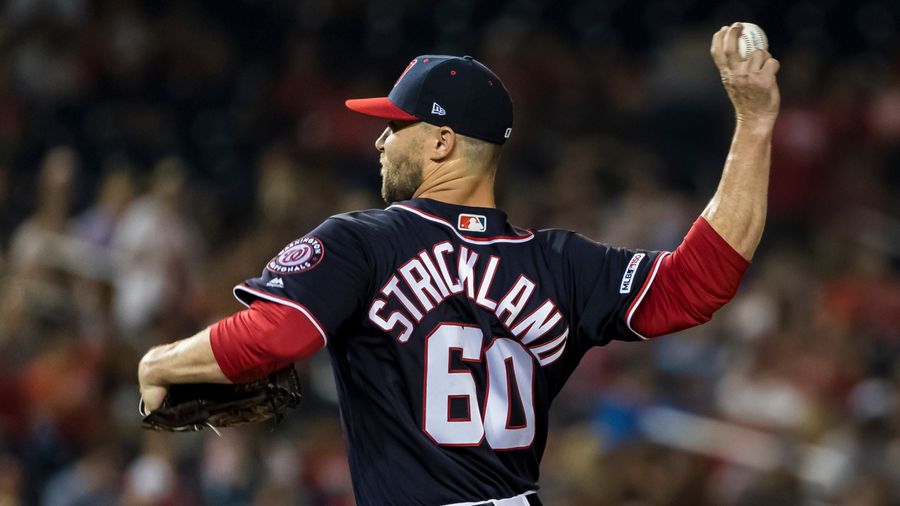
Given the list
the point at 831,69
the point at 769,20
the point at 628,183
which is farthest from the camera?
the point at 769,20

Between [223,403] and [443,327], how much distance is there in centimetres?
54

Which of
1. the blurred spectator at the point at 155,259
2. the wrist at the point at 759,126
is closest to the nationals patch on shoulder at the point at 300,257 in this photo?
the wrist at the point at 759,126

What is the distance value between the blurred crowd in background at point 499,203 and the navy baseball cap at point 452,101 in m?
3.81

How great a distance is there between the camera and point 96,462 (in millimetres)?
7477

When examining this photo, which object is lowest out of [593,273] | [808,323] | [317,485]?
[317,485]

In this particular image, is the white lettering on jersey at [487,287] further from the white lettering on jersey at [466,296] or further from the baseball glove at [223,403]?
the baseball glove at [223,403]

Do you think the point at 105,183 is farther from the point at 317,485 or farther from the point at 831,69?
the point at 831,69

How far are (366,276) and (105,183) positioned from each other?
6.90 m

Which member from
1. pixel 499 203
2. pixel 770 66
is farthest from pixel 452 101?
pixel 499 203

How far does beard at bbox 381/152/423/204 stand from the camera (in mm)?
3314

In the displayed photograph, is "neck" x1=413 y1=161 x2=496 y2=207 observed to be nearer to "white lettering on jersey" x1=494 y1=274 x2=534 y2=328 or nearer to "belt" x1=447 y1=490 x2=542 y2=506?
"white lettering on jersey" x1=494 y1=274 x2=534 y2=328

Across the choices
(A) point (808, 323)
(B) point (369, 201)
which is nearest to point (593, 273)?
(A) point (808, 323)

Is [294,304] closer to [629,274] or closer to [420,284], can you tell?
[420,284]

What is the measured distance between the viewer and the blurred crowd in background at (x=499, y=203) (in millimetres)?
7438
